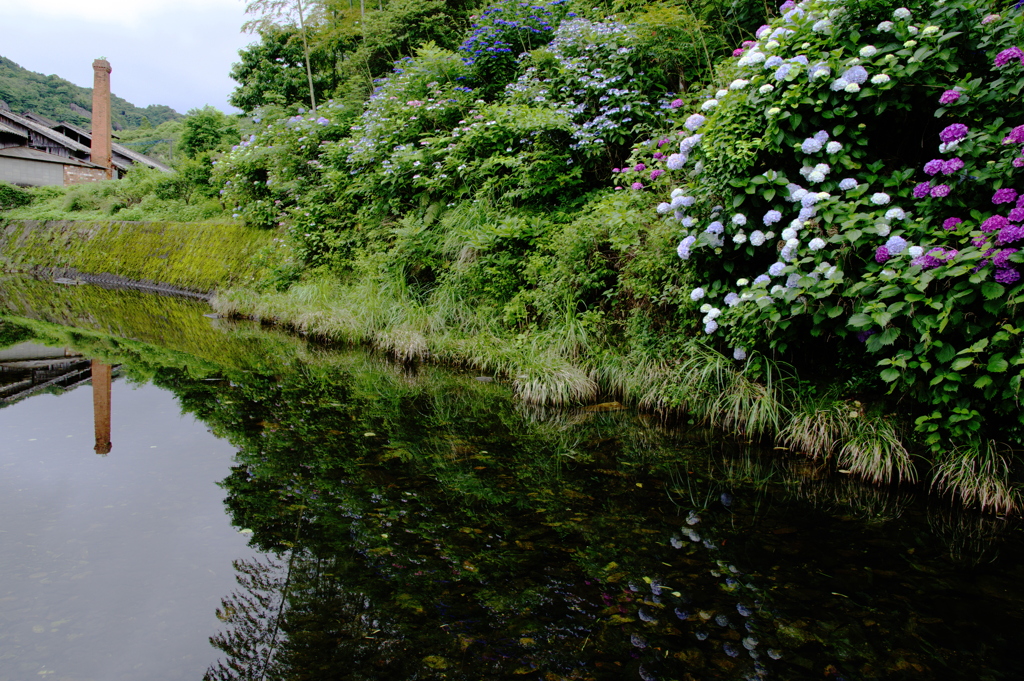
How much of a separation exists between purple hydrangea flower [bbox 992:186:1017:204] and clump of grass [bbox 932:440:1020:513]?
59.6 inches

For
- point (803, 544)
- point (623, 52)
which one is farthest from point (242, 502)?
point (623, 52)

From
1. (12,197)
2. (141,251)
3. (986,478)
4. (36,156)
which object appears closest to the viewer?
(986,478)

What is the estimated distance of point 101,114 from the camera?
29.9 m

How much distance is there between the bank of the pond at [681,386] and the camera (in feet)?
13.4

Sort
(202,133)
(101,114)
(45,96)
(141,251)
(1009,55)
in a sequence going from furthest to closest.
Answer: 1. (45,96)
2. (101,114)
3. (202,133)
4. (141,251)
5. (1009,55)

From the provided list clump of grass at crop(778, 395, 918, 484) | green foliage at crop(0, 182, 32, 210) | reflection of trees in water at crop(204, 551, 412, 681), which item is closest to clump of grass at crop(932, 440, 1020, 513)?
clump of grass at crop(778, 395, 918, 484)

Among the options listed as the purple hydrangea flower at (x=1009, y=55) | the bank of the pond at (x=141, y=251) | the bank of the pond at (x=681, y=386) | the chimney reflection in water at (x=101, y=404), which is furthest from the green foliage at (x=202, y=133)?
the purple hydrangea flower at (x=1009, y=55)

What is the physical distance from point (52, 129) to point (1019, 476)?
155ft

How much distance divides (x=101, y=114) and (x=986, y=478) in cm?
3823

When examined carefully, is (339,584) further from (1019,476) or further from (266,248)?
(266,248)

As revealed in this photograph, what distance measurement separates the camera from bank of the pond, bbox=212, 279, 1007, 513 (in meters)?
4.09

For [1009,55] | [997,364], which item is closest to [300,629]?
[997,364]

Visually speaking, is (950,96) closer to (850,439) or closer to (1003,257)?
(1003,257)

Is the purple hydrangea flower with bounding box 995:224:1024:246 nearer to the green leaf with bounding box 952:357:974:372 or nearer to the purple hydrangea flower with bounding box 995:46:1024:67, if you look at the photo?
the green leaf with bounding box 952:357:974:372
